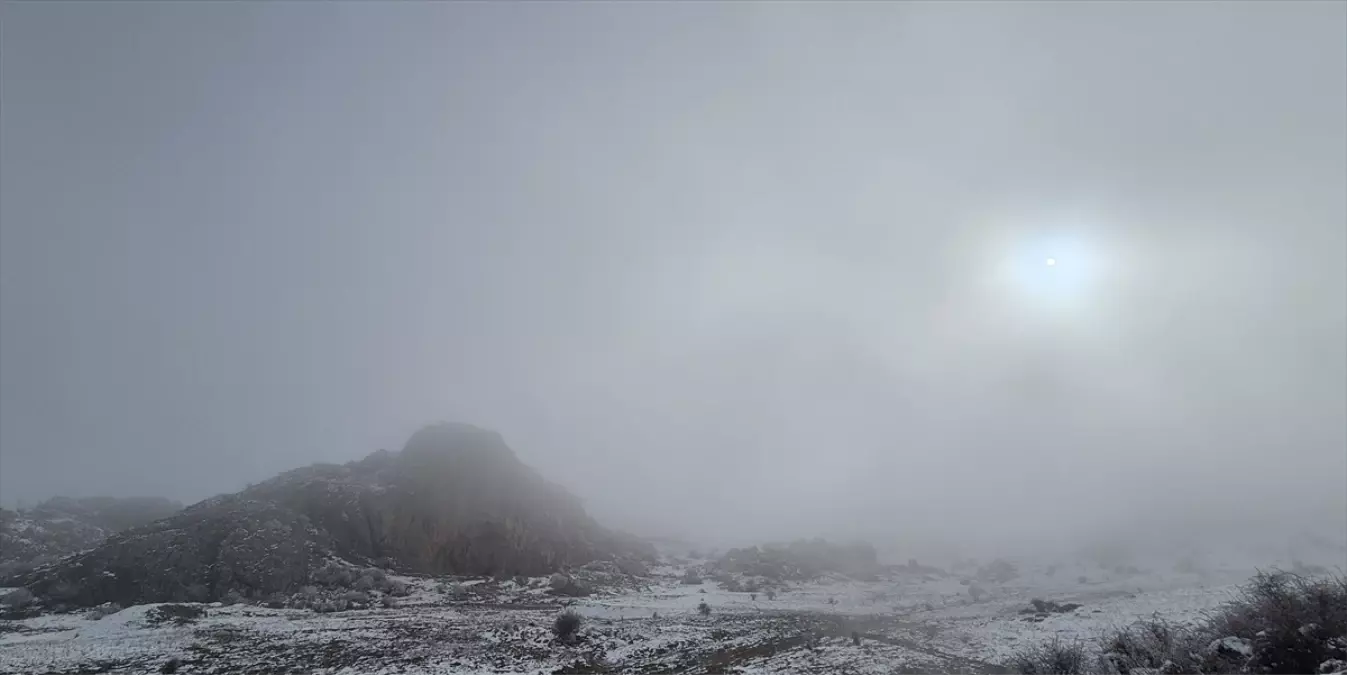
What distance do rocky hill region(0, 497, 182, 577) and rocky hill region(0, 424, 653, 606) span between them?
22.6ft

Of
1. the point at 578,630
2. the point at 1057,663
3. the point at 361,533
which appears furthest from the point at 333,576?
the point at 1057,663

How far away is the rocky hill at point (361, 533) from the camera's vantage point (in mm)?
30297

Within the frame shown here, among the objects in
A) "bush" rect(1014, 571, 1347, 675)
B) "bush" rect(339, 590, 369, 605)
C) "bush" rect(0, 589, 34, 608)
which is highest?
"bush" rect(1014, 571, 1347, 675)

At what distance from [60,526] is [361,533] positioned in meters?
25.4

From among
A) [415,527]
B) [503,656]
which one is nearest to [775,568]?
[415,527]

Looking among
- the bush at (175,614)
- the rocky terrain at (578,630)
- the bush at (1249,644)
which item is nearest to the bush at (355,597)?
the rocky terrain at (578,630)

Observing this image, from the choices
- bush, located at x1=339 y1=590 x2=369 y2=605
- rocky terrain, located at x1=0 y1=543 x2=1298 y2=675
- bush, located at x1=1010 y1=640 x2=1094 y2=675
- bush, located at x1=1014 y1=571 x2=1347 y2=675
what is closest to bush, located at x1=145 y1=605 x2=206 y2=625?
rocky terrain, located at x1=0 y1=543 x2=1298 y2=675

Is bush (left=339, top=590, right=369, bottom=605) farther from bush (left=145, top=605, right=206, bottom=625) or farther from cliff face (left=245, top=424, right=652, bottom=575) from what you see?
cliff face (left=245, top=424, right=652, bottom=575)

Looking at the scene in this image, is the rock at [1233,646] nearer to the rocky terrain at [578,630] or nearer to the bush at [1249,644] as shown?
the bush at [1249,644]

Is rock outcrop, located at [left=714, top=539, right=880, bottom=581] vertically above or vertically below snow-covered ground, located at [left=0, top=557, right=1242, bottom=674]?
above

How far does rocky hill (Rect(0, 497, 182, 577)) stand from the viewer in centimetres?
3622

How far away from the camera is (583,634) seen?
86.5 feet

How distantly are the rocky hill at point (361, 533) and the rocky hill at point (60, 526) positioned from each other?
689 centimetres

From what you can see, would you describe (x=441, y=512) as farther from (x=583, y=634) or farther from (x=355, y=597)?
(x=583, y=634)
